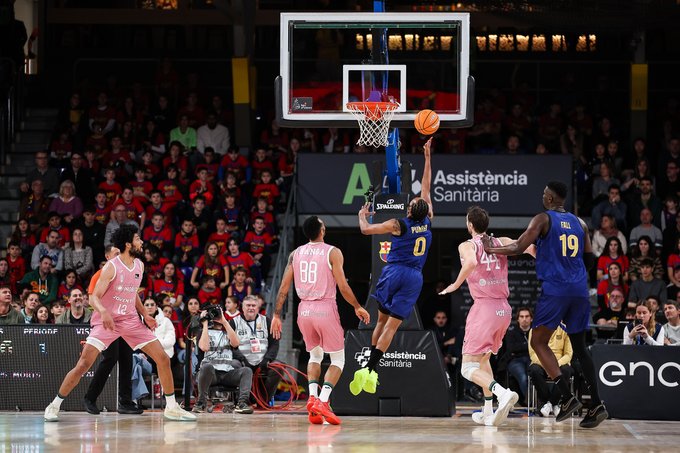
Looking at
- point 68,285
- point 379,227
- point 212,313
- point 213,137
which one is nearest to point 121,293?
point 212,313

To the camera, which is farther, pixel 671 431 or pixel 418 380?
pixel 418 380

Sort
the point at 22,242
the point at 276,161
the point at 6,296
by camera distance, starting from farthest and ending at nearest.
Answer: the point at 276,161 < the point at 22,242 < the point at 6,296

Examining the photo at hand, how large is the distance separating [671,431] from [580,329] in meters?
1.62

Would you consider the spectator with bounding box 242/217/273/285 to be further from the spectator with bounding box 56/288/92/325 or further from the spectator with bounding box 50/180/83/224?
the spectator with bounding box 56/288/92/325

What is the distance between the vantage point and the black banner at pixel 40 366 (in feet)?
46.7

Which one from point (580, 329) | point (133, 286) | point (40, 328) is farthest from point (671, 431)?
point (40, 328)

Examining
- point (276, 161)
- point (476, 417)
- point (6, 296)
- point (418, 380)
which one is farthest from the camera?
point (276, 161)

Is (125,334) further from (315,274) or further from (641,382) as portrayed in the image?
(641,382)

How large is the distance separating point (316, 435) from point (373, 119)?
465 centimetres

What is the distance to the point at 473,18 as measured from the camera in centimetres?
2462

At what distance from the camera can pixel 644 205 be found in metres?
19.5

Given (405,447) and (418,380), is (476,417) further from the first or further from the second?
(405,447)

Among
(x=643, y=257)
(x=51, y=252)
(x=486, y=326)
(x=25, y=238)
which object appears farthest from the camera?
(x=25, y=238)

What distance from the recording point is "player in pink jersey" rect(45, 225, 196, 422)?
11.9m
